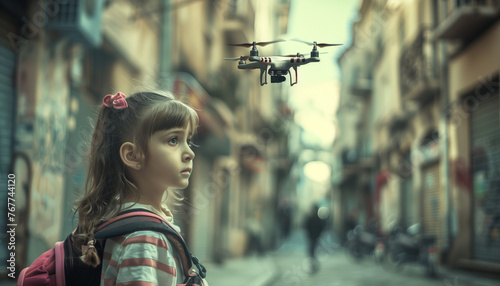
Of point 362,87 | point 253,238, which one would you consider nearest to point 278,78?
point 253,238

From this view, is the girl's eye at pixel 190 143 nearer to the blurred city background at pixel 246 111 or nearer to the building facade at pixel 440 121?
the blurred city background at pixel 246 111

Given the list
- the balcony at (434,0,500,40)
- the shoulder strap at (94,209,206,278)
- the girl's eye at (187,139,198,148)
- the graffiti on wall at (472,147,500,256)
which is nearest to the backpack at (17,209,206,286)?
the shoulder strap at (94,209,206,278)

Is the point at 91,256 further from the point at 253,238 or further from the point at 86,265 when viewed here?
the point at 253,238

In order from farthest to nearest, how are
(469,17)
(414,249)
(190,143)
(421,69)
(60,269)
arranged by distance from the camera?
(421,69) → (414,249) → (469,17) → (190,143) → (60,269)

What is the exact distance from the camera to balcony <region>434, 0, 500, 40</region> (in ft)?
Answer: 33.8

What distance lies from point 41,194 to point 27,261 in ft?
2.33

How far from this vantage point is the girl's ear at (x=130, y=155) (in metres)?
1.21

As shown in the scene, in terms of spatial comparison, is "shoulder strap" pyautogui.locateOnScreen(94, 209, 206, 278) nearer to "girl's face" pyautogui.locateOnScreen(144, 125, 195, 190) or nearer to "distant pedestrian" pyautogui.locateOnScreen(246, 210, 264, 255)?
"girl's face" pyautogui.locateOnScreen(144, 125, 195, 190)

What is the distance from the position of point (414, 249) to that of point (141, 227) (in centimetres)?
1240

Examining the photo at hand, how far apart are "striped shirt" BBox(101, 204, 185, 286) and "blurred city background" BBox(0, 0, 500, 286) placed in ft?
0.74

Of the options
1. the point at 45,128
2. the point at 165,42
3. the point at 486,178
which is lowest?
the point at 486,178

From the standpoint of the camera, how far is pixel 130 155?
1.22 metres

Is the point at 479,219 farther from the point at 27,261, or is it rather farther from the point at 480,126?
the point at 27,261

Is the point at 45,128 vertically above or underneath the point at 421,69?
underneath
